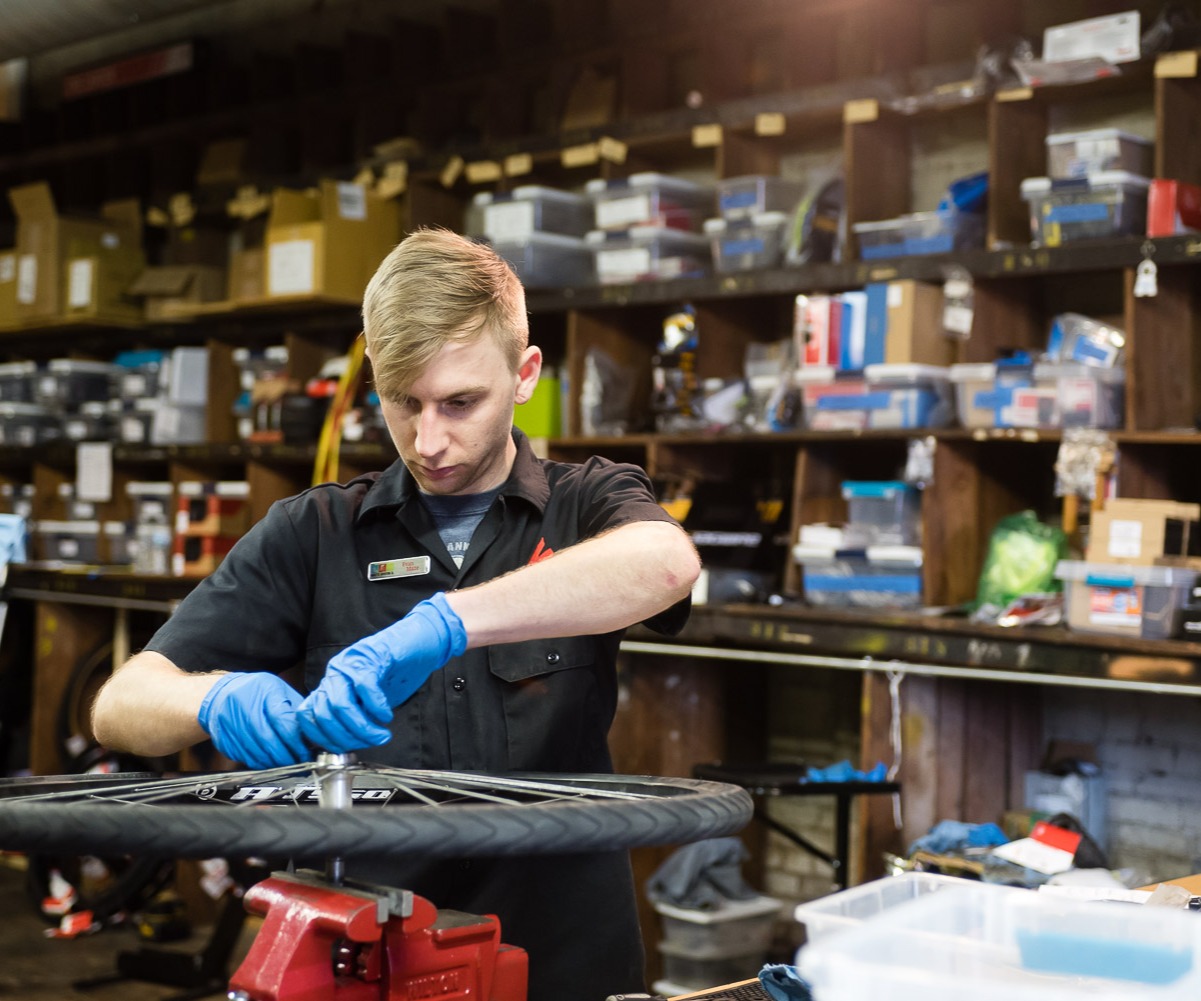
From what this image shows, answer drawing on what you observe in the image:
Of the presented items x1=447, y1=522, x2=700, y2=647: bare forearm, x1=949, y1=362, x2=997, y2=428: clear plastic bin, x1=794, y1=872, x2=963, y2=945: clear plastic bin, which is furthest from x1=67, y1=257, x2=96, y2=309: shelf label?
x1=794, y1=872, x2=963, y2=945: clear plastic bin

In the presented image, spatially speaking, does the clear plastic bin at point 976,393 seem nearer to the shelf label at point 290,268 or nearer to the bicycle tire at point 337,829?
the shelf label at point 290,268

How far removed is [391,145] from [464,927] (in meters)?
4.28

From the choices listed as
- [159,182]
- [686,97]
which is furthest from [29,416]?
[686,97]

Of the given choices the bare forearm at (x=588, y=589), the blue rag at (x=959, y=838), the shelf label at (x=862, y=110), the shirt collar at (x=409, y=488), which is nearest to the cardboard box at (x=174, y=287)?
the shelf label at (x=862, y=110)

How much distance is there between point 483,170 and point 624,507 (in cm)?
322

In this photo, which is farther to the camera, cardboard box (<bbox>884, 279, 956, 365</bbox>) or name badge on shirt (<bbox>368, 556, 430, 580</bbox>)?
cardboard box (<bbox>884, 279, 956, 365</bbox>)

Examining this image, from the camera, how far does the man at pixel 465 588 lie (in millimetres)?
1582

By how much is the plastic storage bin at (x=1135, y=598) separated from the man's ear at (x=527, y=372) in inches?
71.4

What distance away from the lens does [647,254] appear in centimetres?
420

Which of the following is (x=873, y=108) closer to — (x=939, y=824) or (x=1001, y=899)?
(x=939, y=824)

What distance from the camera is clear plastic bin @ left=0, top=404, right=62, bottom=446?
239 inches

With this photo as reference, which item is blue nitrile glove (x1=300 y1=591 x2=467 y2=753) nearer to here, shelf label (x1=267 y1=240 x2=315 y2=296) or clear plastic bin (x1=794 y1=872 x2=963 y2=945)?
clear plastic bin (x1=794 y1=872 x2=963 y2=945)

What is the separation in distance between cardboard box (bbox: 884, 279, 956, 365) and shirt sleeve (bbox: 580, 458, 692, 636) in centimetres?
187

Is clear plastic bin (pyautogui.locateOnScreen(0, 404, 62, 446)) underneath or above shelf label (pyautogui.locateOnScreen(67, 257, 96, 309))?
underneath
